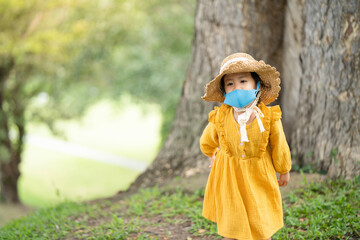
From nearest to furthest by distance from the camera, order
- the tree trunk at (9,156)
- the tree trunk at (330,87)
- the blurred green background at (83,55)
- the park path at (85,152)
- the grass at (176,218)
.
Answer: the grass at (176,218)
the tree trunk at (330,87)
the blurred green background at (83,55)
the tree trunk at (9,156)
the park path at (85,152)

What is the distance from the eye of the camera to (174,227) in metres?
3.83

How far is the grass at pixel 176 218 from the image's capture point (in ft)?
11.4

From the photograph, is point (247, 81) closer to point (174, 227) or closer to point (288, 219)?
point (288, 219)

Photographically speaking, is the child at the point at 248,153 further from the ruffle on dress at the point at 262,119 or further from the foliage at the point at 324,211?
the foliage at the point at 324,211

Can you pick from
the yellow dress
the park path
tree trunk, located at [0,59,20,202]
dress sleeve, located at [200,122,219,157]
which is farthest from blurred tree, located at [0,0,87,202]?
the park path

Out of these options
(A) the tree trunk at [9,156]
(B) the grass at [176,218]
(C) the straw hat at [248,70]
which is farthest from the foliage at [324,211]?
(A) the tree trunk at [9,156]

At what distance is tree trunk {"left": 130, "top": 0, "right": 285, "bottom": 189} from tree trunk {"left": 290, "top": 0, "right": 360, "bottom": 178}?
19.7 inches

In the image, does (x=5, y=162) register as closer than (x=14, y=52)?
No

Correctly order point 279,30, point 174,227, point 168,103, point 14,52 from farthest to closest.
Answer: point 168,103
point 14,52
point 279,30
point 174,227

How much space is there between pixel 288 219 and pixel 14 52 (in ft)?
26.9

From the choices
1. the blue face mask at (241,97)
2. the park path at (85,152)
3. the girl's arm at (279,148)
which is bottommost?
the park path at (85,152)

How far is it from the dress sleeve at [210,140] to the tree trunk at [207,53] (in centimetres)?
182

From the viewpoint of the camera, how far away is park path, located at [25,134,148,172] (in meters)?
23.2

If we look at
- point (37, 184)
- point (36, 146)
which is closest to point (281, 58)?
point (37, 184)
